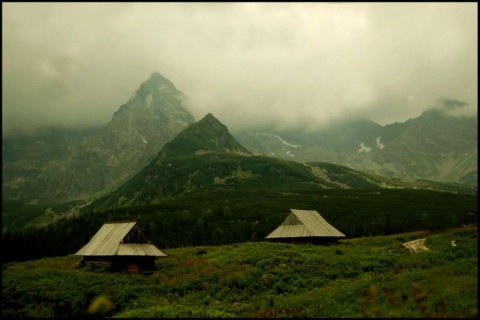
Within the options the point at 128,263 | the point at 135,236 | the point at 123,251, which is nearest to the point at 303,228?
the point at 135,236

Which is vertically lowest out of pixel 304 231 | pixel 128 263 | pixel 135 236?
pixel 128 263

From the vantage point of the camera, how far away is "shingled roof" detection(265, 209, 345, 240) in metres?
79.6

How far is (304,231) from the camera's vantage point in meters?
79.9

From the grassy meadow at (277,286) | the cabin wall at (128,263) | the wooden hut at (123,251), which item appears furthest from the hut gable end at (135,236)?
the grassy meadow at (277,286)

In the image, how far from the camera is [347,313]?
2767cm

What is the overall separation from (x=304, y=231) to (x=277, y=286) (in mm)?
39250

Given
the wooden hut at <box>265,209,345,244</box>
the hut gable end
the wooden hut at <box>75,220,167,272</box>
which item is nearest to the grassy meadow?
the wooden hut at <box>75,220,167,272</box>

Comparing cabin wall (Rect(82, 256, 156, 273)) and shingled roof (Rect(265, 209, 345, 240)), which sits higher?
shingled roof (Rect(265, 209, 345, 240))

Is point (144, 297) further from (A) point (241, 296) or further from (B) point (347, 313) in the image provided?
(B) point (347, 313)

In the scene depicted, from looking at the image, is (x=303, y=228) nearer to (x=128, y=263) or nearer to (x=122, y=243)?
(x=128, y=263)

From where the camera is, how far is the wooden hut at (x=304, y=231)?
79.5 meters

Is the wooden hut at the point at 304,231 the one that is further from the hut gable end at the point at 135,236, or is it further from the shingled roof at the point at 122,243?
the hut gable end at the point at 135,236

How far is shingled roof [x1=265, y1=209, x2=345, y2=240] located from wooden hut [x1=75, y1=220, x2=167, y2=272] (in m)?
28.1

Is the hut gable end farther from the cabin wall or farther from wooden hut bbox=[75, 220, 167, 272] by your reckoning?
the cabin wall
